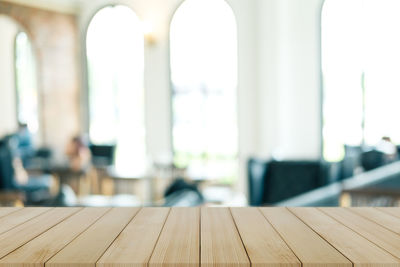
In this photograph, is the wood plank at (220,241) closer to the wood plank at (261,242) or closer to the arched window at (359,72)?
the wood plank at (261,242)

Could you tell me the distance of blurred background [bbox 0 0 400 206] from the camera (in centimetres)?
688

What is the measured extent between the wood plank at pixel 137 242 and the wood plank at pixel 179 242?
2cm

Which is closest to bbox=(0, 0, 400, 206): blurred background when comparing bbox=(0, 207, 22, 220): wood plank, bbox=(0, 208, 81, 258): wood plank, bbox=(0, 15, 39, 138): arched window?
bbox=(0, 15, 39, 138): arched window

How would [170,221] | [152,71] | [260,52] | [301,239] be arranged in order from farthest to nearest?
[152,71], [260,52], [170,221], [301,239]

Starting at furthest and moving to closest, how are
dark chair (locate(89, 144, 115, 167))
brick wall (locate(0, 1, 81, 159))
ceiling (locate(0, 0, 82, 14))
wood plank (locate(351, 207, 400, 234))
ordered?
brick wall (locate(0, 1, 81, 159)) → ceiling (locate(0, 0, 82, 14)) → dark chair (locate(89, 144, 115, 167)) → wood plank (locate(351, 207, 400, 234))

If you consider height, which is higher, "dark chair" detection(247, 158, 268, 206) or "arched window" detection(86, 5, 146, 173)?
"arched window" detection(86, 5, 146, 173)

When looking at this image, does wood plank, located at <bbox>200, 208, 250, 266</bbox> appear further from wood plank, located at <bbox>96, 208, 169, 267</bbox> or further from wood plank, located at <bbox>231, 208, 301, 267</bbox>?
wood plank, located at <bbox>96, 208, 169, 267</bbox>

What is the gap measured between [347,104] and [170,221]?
616 centimetres

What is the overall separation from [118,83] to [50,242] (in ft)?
24.2

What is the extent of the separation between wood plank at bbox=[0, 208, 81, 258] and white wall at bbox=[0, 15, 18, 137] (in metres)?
8.86

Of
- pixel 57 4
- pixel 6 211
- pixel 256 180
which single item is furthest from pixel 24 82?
pixel 6 211

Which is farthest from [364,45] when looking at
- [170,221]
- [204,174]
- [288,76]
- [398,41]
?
[170,221]

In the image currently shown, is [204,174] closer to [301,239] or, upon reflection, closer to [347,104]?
[347,104]

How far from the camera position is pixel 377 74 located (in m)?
6.91
